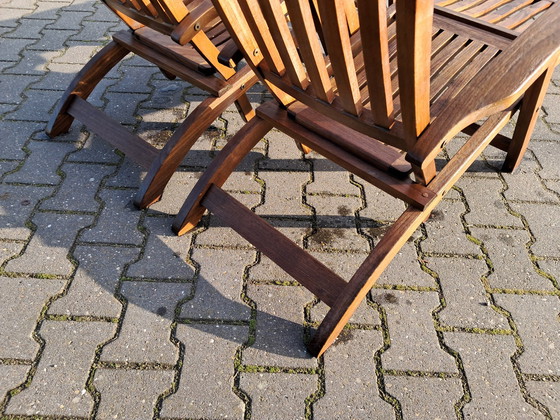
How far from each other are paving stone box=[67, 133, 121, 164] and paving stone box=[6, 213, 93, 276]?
391 millimetres

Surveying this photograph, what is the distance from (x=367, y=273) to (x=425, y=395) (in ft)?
1.36

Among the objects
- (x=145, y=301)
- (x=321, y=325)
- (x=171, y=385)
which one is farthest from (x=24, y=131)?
(x=321, y=325)

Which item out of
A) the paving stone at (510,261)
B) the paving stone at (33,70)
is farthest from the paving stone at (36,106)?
the paving stone at (510,261)

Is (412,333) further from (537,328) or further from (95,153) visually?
(95,153)

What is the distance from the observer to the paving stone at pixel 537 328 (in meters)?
1.79

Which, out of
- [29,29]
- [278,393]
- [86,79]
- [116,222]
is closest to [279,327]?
[278,393]

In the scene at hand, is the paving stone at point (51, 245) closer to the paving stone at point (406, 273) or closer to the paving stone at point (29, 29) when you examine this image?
the paving stone at point (406, 273)

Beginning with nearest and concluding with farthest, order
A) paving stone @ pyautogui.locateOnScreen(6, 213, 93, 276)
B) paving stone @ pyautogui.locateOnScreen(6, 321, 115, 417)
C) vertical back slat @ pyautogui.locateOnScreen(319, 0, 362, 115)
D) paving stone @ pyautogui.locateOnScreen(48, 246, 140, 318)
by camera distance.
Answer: vertical back slat @ pyautogui.locateOnScreen(319, 0, 362, 115) → paving stone @ pyautogui.locateOnScreen(6, 321, 115, 417) → paving stone @ pyautogui.locateOnScreen(48, 246, 140, 318) → paving stone @ pyautogui.locateOnScreen(6, 213, 93, 276)

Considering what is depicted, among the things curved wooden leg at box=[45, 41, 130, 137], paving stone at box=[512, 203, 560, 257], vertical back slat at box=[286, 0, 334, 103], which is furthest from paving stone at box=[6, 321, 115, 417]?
paving stone at box=[512, 203, 560, 257]

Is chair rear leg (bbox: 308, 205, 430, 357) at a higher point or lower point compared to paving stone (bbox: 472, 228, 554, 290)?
higher

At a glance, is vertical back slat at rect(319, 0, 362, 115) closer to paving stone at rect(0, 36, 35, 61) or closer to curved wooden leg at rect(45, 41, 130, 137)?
curved wooden leg at rect(45, 41, 130, 137)

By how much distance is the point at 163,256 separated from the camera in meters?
2.12

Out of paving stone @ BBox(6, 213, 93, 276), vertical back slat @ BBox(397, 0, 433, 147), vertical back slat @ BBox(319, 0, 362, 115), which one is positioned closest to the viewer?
vertical back slat @ BBox(397, 0, 433, 147)

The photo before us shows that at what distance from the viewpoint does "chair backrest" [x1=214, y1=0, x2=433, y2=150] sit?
115 cm
